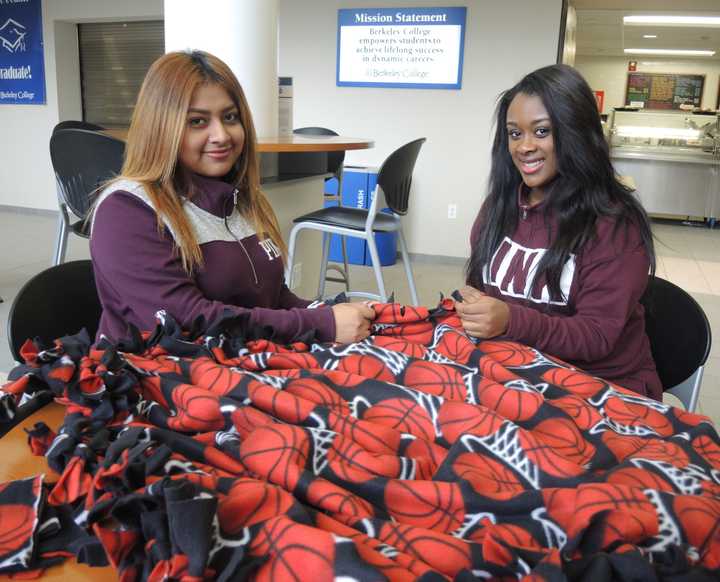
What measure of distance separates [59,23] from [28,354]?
6.92 meters

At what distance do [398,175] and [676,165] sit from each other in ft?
19.5

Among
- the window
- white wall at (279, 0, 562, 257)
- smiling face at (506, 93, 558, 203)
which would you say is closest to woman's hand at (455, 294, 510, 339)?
smiling face at (506, 93, 558, 203)

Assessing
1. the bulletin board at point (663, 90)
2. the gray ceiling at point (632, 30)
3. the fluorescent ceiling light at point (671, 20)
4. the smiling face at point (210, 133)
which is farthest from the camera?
the bulletin board at point (663, 90)

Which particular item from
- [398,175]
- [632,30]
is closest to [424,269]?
[398,175]

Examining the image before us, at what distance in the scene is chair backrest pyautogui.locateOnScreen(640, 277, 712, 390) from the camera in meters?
1.42

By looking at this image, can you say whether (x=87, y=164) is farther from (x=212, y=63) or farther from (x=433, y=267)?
(x=433, y=267)

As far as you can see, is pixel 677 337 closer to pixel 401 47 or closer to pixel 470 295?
pixel 470 295

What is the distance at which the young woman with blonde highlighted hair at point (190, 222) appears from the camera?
3.96ft

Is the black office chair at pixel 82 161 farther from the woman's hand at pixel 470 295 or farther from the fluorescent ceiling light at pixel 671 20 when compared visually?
the fluorescent ceiling light at pixel 671 20

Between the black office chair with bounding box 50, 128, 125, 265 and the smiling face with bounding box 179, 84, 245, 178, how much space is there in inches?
45.0

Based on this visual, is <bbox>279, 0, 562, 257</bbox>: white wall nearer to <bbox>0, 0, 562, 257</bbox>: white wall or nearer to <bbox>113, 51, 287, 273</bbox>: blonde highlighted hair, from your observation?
<bbox>0, 0, 562, 257</bbox>: white wall

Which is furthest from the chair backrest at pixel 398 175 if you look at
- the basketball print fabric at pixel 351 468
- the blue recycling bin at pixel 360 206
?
the blue recycling bin at pixel 360 206

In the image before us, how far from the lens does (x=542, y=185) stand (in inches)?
58.9

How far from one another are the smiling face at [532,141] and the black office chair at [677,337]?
0.38 meters
